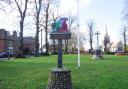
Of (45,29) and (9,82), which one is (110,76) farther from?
(45,29)

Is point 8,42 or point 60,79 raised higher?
point 8,42

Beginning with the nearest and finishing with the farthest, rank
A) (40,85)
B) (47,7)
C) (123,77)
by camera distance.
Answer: (40,85), (123,77), (47,7)

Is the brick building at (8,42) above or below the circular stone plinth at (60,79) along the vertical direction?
above

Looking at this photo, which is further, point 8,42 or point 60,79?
point 8,42

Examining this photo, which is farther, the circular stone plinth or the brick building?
the brick building

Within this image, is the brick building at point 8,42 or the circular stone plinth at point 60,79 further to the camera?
the brick building at point 8,42

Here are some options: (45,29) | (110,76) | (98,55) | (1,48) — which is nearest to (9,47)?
(1,48)

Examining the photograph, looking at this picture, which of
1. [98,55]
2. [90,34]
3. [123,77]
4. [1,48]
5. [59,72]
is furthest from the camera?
[90,34]

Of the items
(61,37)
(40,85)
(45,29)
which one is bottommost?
(40,85)

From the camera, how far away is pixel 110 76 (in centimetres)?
1983

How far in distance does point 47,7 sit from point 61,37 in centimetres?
5935

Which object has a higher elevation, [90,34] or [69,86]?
[90,34]

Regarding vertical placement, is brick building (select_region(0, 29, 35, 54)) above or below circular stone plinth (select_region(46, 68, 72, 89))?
above

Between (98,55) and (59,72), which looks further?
(98,55)
